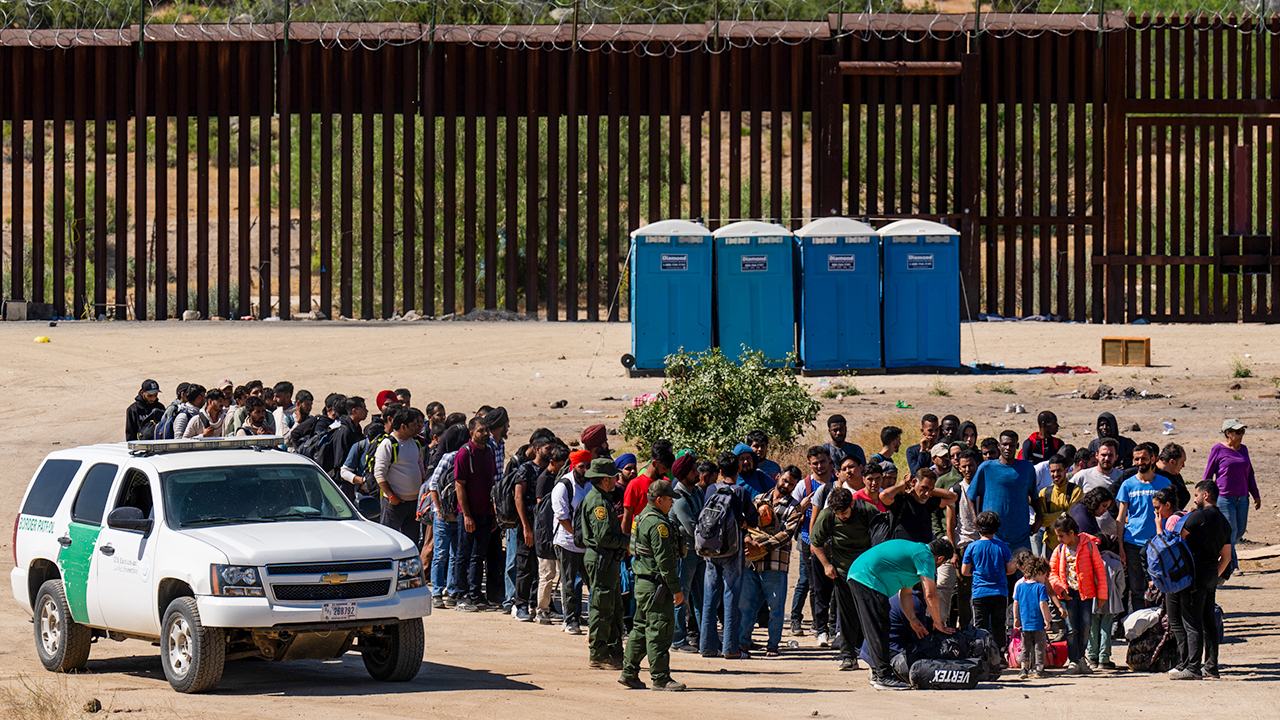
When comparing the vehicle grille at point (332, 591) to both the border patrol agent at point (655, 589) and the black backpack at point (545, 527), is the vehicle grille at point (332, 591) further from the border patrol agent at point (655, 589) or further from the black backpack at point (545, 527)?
the black backpack at point (545, 527)

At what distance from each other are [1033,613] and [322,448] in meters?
6.29

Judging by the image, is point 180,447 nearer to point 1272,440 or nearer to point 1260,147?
point 1272,440

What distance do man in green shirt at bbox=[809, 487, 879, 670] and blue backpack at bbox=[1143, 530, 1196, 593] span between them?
176 centimetres

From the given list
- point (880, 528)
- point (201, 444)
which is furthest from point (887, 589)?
point (201, 444)

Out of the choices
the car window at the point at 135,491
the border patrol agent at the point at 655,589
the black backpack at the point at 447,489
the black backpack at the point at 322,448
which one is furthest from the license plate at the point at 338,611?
the black backpack at the point at 322,448

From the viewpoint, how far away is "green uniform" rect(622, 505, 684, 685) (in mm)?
9125

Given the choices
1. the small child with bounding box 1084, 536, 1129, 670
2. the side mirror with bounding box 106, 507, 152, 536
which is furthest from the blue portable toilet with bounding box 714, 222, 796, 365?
the side mirror with bounding box 106, 507, 152, 536

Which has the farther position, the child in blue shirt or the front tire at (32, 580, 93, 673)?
the child in blue shirt

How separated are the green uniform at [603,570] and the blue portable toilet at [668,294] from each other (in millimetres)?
14594

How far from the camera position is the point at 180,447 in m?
9.66

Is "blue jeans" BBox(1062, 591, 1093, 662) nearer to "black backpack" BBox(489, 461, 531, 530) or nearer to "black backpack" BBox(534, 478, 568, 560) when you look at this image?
"black backpack" BBox(534, 478, 568, 560)

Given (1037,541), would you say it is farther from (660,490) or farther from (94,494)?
(94,494)

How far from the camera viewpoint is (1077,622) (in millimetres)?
9766

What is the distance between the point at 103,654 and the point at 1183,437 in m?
12.9
